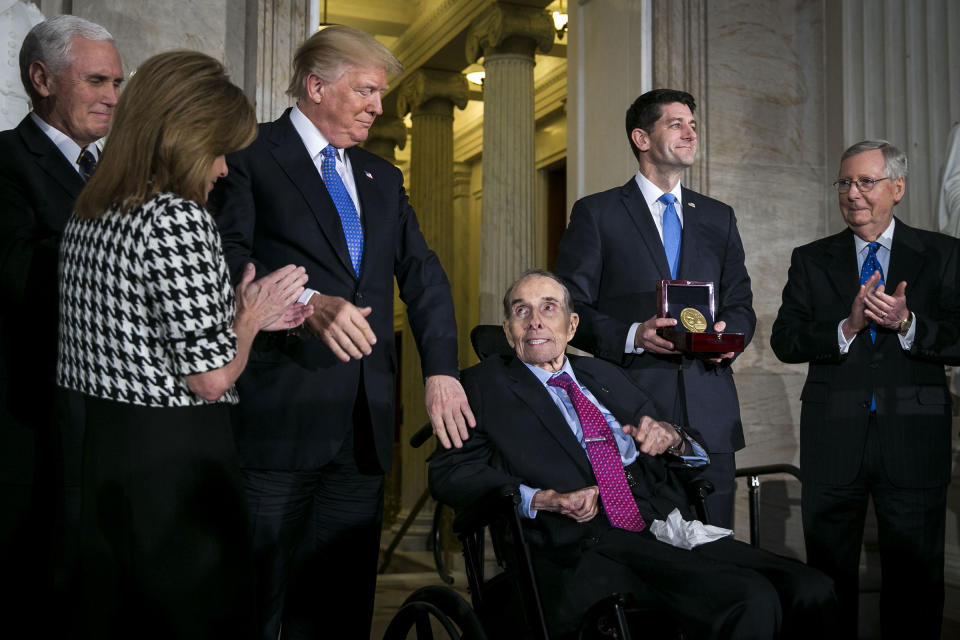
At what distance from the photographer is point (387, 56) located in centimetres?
282

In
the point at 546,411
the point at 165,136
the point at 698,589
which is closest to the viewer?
the point at 165,136

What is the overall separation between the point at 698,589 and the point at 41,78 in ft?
7.55

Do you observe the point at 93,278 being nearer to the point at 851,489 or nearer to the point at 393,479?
the point at 851,489

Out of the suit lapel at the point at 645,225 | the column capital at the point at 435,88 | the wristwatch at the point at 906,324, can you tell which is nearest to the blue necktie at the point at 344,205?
the suit lapel at the point at 645,225

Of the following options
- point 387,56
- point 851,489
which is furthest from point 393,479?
point 387,56

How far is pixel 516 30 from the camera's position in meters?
8.47

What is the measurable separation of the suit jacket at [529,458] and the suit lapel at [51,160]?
4.13ft

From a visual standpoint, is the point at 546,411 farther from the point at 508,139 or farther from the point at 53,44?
the point at 508,139

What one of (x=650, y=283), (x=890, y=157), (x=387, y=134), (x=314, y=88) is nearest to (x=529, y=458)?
(x=650, y=283)

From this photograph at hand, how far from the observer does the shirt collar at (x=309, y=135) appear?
2.79 meters

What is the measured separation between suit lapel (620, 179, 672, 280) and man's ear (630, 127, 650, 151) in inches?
6.5

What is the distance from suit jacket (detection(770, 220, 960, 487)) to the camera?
362 cm

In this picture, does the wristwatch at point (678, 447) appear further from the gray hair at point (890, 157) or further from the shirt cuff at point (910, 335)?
the gray hair at point (890, 157)

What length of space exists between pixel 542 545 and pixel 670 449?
1.70ft
